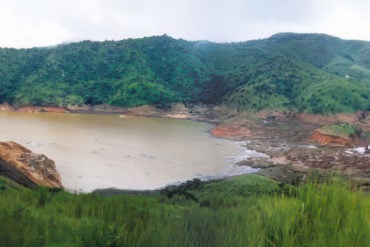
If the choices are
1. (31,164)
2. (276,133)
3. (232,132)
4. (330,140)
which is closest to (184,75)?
(232,132)

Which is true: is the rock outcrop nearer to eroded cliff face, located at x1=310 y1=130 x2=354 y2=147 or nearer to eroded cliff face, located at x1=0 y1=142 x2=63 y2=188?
eroded cliff face, located at x1=310 y1=130 x2=354 y2=147

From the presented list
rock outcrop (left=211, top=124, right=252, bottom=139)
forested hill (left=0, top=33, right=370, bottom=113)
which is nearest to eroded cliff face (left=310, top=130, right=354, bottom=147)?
rock outcrop (left=211, top=124, right=252, bottom=139)

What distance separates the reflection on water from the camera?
34.1 metres

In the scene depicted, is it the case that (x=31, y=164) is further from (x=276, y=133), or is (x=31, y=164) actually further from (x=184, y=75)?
(x=184, y=75)

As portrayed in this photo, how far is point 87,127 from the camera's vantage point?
207ft

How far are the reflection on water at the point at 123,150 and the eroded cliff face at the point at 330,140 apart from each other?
13803 mm

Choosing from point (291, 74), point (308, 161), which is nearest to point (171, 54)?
point (291, 74)

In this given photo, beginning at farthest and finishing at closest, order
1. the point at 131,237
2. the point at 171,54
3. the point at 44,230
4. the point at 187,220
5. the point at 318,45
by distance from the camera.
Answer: the point at 318,45 → the point at 171,54 → the point at 187,220 → the point at 44,230 → the point at 131,237

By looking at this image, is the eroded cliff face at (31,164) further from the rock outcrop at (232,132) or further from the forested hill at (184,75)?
the forested hill at (184,75)

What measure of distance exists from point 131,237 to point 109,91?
98994 millimetres

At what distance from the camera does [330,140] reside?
181ft

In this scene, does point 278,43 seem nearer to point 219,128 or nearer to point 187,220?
point 219,128

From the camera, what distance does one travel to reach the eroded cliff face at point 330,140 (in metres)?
53.9

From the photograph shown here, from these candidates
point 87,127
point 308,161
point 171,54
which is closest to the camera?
point 308,161
